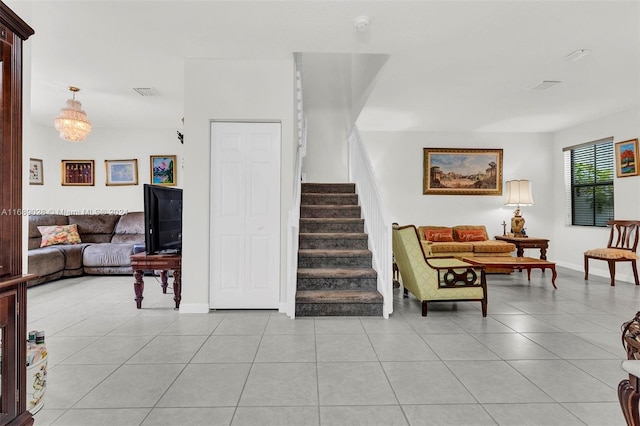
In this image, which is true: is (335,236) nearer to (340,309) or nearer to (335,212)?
(335,212)

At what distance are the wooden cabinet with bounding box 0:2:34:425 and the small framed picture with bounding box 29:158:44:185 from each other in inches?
245

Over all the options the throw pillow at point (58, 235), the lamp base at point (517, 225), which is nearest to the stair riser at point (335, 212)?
the lamp base at point (517, 225)

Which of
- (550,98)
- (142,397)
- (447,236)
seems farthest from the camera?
(447,236)

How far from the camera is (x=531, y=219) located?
23.1ft

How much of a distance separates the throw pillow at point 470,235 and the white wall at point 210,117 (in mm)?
4179

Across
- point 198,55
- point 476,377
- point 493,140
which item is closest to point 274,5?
point 198,55

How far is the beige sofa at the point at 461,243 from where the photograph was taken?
5.92 metres

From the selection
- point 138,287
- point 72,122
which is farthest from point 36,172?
point 138,287

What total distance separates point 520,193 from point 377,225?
4.21m

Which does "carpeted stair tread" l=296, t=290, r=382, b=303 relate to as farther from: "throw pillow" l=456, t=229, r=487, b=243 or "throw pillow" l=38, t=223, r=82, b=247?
"throw pillow" l=38, t=223, r=82, b=247

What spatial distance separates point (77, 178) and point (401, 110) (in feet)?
21.4

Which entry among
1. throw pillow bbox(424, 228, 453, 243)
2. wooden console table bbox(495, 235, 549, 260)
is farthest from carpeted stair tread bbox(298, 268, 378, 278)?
wooden console table bbox(495, 235, 549, 260)

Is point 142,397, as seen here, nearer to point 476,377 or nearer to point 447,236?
point 476,377

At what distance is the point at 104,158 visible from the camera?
673cm
